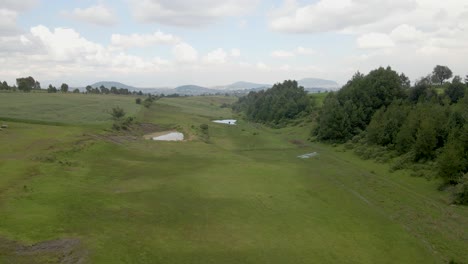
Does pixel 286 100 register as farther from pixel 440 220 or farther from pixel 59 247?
pixel 59 247

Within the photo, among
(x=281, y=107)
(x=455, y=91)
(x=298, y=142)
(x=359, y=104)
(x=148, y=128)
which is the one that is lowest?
(x=298, y=142)

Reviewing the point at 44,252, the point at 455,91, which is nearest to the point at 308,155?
the point at 455,91

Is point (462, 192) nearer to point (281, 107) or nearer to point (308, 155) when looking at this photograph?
point (308, 155)

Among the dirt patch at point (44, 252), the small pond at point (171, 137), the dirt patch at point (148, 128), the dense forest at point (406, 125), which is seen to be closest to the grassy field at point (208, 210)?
the dirt patch at point (44, 252)

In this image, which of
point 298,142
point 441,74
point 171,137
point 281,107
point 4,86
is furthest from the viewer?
point 4,86

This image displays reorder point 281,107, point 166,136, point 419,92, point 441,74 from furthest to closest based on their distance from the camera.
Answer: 1. point 281,107
2. point 441,74
3. point 166,136
4. point 419,92

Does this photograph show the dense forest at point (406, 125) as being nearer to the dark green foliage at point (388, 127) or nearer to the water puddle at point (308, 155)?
the dark green foliage at point (388, 127)

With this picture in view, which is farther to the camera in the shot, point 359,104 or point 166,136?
point 166,136
